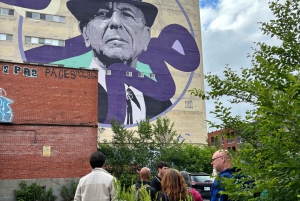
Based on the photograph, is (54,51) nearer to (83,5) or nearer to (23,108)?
(83,5)

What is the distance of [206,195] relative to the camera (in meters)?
16.5

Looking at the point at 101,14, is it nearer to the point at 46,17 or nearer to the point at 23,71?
the point at 46,17

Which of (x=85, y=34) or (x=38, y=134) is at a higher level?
(x=85, y=34)

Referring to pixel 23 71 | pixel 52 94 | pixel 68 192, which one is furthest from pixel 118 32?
pixel 68 192

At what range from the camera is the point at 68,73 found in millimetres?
22625

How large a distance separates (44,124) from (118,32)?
2749cm

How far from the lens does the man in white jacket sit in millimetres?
5273

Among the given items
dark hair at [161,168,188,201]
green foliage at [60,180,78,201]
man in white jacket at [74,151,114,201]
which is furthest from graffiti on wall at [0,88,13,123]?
dark hair at [161,168,188,201]

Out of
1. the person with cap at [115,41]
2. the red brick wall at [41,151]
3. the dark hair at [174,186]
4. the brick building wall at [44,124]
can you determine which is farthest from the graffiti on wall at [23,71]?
the person with cap at [115,41]

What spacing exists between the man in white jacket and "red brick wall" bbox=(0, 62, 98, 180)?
54.0 feet

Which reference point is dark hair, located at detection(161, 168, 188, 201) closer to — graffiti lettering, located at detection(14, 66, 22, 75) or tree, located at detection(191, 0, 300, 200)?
tree, located at detection(191, 0, 300, 200)

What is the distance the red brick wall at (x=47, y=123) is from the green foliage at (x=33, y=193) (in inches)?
29.2

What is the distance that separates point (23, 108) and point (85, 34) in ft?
84.2

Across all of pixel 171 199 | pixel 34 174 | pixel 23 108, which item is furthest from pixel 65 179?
pixel 171 199
